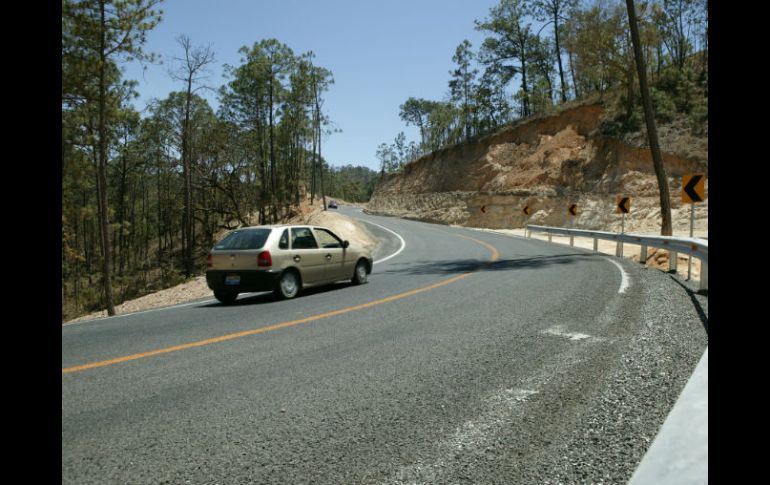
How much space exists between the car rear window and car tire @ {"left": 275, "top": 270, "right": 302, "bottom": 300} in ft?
2.64

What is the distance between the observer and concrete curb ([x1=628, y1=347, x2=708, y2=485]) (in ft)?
5.53

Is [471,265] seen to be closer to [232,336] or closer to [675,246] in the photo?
[675,246]

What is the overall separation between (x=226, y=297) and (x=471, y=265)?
7.66m

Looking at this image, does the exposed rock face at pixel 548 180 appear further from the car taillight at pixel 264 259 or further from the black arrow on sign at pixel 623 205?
the car taillight at pixel 264 259

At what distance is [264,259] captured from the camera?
32.0ft

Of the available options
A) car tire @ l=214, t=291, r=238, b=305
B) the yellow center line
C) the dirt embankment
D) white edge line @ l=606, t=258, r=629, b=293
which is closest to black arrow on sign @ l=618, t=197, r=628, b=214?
white edge line @ l=606, t=258, r=629, b=293

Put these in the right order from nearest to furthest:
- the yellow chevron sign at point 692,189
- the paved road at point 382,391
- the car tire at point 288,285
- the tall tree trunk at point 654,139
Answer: the paved road at point 382,391 → the car tire at point 288,285 → the yellow chevron sign at point 692,189 → the tall tree trunk at point 654,139

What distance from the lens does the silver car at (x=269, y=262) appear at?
9.77 meters

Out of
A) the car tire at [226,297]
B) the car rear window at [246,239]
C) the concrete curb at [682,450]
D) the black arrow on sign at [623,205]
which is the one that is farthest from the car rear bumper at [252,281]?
the black arrow on sign at [623,205]

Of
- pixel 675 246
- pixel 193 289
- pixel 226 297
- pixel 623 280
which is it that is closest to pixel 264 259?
pixel 226 297

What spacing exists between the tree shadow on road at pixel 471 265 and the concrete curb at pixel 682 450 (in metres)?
11.4
